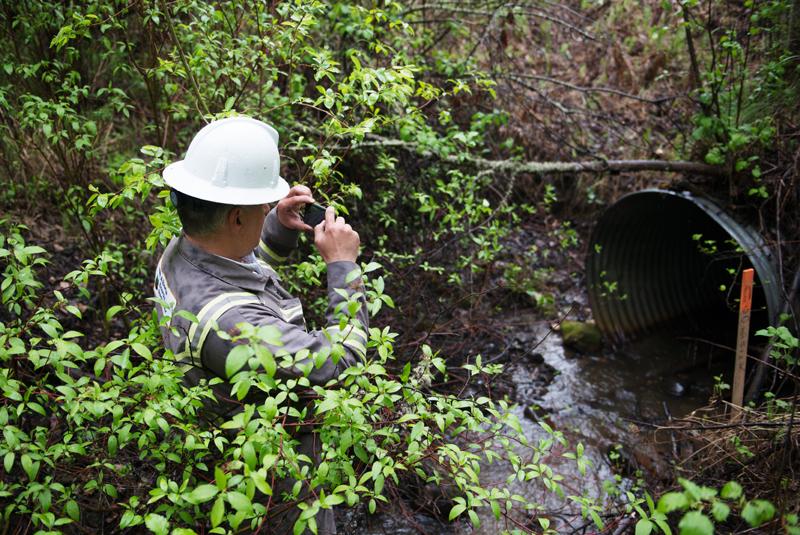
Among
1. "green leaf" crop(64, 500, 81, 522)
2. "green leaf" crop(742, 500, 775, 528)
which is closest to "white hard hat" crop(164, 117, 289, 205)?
"green leaf" crop(64, 500, 81, 522)

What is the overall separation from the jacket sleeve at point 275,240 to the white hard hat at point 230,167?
1.63ft

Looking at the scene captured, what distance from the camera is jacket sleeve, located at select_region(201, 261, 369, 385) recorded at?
1782 mm

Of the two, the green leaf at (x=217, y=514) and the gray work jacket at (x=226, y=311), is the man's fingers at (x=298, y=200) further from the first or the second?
the green leaf at (x=217, y=514)

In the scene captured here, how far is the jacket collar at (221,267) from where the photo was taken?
1961mm

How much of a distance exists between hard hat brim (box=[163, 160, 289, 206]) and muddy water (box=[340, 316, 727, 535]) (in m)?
2.21

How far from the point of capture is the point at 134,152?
504 centimetres

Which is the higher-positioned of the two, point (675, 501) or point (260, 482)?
point (675, 501)

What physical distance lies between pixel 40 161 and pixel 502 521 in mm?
4608

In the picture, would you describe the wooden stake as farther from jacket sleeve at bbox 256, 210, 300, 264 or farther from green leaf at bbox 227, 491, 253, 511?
green leaf at bbox 227, 491, 253, 511

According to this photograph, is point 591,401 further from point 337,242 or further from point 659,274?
point 337,242

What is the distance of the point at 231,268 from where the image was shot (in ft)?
6.48

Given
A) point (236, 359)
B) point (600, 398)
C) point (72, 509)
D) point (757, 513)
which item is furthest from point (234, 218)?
point (600, 398)

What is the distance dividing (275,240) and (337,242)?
0.59 metres

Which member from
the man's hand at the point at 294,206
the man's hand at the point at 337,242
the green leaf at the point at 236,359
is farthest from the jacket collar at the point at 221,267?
the green leaf at the point at 236,359
